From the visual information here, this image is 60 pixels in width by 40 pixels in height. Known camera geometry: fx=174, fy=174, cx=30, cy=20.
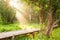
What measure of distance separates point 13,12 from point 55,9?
6.00 m

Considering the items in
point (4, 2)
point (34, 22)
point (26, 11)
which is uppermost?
point (4, 2)

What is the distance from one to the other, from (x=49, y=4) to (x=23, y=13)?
7.53 m

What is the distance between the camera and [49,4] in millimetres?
6750

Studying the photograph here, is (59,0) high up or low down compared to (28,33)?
up

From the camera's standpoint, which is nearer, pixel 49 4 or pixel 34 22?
pixel 49 4

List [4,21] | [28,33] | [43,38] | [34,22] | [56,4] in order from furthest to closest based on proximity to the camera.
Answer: [34,22] → [4,21] → [28,33] → [43,38] → [56,4]

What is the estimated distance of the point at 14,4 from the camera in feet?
46.2

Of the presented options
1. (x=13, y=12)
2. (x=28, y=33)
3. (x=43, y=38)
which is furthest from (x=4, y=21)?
(x=43, y=38)

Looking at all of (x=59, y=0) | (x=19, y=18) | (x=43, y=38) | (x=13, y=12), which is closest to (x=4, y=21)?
(x=13, y=12)

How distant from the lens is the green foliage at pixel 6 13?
11.7 m

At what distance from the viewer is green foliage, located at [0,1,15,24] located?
11.7 m

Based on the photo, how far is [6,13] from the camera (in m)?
12.0

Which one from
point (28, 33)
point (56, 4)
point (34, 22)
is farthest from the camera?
point (34, 22)

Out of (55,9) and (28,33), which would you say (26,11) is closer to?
(28,33)
